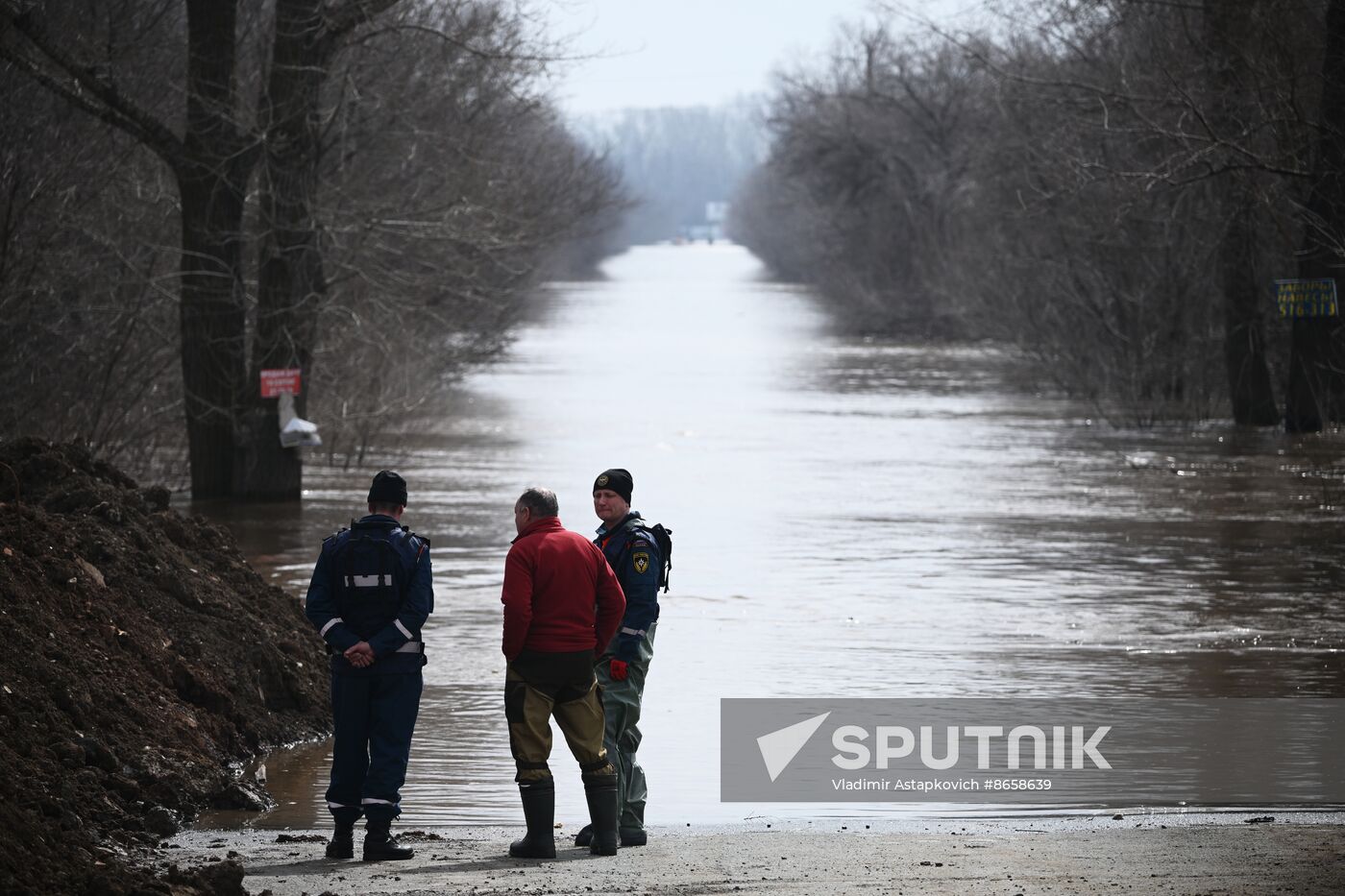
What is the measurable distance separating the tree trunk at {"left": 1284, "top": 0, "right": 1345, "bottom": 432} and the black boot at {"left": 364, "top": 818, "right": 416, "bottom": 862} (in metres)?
15.9

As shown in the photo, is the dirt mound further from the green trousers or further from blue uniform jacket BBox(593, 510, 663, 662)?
blue uniform jacket BBox(593, 510, 663, 662)

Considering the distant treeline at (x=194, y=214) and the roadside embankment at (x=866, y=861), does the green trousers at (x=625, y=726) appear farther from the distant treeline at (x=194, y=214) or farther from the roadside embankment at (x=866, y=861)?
the distant treeline at (x=194, y=214)

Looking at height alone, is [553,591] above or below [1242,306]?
below

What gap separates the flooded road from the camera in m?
12.5

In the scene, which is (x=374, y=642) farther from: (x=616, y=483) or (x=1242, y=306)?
(x=1242, y=306)

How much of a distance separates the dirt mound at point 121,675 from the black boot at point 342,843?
0.73m

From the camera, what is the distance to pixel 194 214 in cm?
2216

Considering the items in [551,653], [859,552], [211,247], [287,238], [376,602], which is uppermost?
[287,238]

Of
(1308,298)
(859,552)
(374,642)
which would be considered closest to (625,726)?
(374,642)

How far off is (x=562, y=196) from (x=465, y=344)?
382 centimetres

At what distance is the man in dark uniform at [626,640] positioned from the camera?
8438mm

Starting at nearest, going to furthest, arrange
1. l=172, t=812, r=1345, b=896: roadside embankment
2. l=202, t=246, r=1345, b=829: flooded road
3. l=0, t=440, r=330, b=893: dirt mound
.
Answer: l=172, t=812, r=1345, b=896: roadside embankment, l=0, t=440, r=330, b=893: dirt mound, l=202, t=246, r=1345, b=829: flooded road

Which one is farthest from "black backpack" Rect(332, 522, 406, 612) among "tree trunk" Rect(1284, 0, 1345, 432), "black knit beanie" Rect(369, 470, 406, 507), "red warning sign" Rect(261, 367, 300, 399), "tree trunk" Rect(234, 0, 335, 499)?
"tree trunk" Rect(1284, 0, 1345, 432)

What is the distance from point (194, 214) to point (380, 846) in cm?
1515
